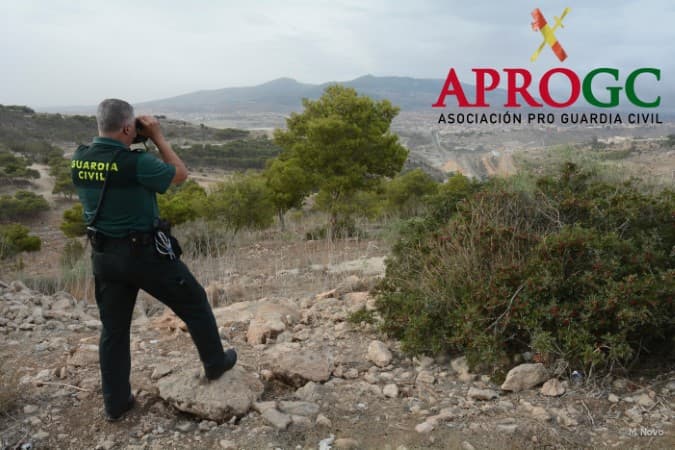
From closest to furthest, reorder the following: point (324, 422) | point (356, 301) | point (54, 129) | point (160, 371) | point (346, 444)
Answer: point (346, 444)
point (324, 422)
point (160, 371)
point (356, 301)
point (54, 129)

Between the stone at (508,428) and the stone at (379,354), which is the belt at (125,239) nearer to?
the stone at (379,354)

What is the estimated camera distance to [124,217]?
2975 millimetres

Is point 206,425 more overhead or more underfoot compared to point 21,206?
more overhead

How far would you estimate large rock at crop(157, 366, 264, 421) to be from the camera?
3.24 metres

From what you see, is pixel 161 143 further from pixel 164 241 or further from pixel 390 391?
pixel 390 391

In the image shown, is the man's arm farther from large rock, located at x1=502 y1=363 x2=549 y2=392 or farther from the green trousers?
large rock, located at x1=502 y1=363 x2=549 y2=392

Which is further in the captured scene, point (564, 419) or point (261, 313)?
point (261, 313)

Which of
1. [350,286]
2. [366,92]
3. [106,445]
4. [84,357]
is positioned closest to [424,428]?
[106,445]

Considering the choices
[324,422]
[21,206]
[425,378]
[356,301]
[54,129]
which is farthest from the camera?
[54,129]

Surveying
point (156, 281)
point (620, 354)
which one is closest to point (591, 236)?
point (620, 354)

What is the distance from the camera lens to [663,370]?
139 inches

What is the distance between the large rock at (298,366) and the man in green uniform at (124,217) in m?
0.82

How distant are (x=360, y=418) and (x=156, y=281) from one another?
143 centimetres

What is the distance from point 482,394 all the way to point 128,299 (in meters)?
2.22
